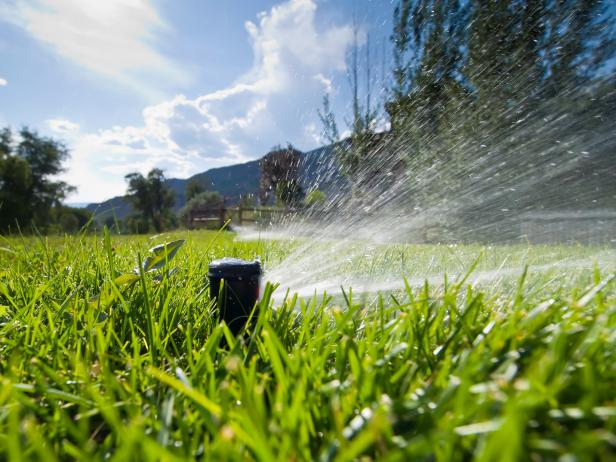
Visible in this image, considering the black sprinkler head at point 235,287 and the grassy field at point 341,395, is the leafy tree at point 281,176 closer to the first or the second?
the black sprinkler head at point 235,287

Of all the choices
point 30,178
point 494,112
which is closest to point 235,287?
point 494,112

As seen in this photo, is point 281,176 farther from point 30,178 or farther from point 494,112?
point 30,178

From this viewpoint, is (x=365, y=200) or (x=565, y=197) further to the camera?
(x=565, y=197)

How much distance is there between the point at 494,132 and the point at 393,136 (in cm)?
131

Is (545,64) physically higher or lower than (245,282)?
higher

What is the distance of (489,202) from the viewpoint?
221 inches

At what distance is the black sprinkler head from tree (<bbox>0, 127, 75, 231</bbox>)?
42.2m

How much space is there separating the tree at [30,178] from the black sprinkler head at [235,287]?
42226mm

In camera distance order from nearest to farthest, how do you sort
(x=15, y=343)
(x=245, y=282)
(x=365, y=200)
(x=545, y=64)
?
(x=15, y=343) → (x=245, y=282) → (x=545, y=64) → (x=365, y=200)

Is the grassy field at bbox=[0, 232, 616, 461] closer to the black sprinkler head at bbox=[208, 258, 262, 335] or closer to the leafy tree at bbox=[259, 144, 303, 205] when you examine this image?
the black sprinkler head at bbox=[208, 258, 262, 335]

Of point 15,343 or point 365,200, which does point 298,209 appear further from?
point 15,343

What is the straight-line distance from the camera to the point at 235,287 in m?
1.61

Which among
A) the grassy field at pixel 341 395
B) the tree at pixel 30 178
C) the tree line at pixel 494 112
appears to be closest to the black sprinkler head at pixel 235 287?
the grassy field at pixel 341 395

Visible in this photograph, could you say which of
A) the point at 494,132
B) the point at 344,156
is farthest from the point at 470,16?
the point at 344,156
